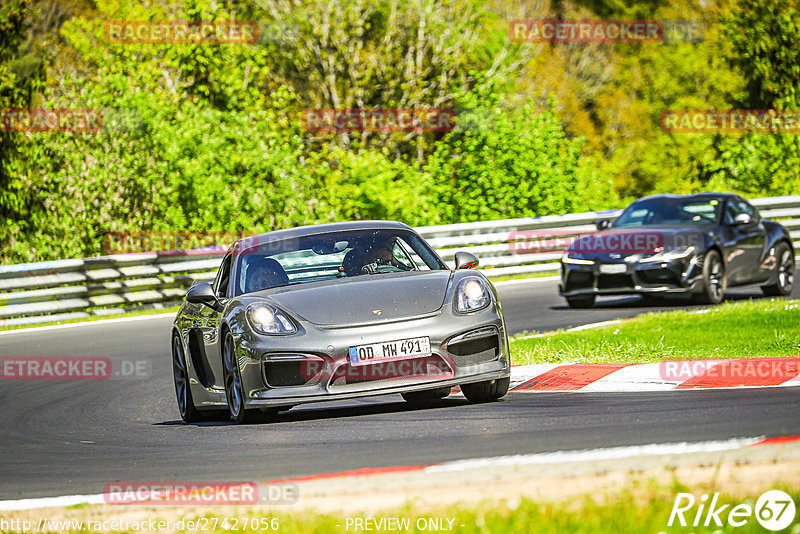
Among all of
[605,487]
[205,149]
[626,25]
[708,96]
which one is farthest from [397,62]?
[605,487]

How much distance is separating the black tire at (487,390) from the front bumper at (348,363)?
0.37 metres

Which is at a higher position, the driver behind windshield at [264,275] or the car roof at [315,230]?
the car roof at [315,230]

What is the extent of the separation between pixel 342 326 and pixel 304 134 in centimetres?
2998

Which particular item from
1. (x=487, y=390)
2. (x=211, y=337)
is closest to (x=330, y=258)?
(x=211, y=337)

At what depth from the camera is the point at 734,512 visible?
4320mm

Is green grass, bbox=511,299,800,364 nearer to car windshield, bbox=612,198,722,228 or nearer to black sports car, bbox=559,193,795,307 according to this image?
black sports car, bbox=559,193,795,307

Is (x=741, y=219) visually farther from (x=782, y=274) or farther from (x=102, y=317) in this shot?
(x=102, y=317)

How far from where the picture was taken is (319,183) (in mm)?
26469

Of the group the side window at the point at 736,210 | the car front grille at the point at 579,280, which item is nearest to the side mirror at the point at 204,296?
the car front grille at the point at 579,280

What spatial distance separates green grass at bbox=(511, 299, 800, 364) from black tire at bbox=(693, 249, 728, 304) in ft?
2.60

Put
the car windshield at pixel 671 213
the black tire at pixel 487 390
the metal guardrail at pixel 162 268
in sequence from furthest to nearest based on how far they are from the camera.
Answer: the metal guardrail at pixel 162 268, the car windshield at pixel 671 213, the black tire at pixel 487 390

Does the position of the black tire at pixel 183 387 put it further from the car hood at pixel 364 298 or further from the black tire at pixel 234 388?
the car hood at pixel 364 298

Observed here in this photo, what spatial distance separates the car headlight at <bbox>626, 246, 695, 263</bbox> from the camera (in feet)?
51.0

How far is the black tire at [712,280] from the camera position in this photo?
1562 centimetres
